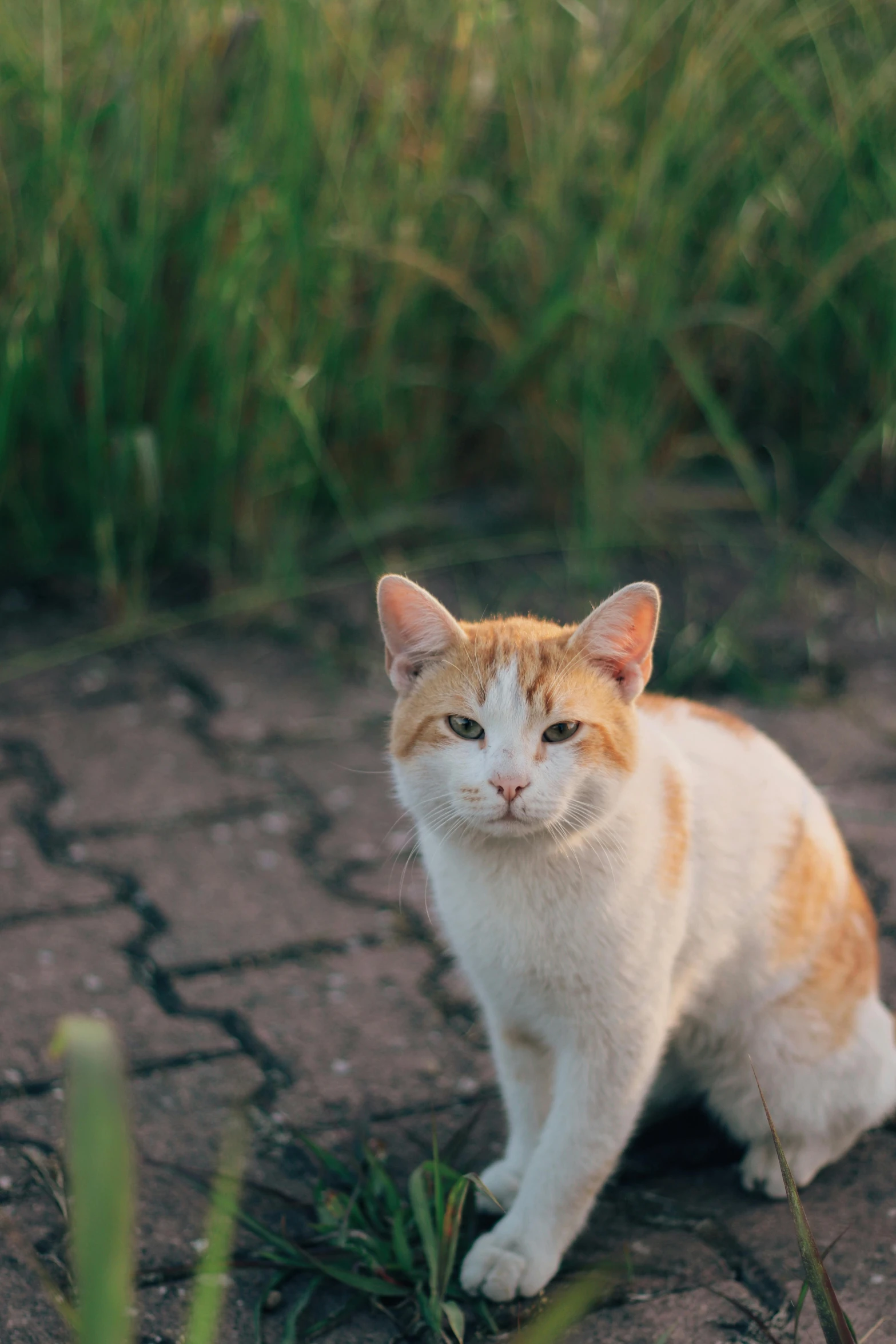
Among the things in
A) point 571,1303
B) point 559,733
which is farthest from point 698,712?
point 571,1303

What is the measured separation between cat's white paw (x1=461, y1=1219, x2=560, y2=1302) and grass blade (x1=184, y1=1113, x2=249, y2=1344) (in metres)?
0.30

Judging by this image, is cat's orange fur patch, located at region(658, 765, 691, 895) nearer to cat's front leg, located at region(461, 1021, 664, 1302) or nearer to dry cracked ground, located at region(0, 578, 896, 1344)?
cat's front leg, located at region(461, 1021, 664, 1302)

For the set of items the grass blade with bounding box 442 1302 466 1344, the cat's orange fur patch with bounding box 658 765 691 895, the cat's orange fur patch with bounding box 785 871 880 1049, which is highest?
the cat's orange fur patch with bounding box 658 765 691 895

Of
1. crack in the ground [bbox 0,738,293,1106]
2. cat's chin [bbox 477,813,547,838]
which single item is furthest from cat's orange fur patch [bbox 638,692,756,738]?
crack in the ground [bbox 0,738,293,1106]

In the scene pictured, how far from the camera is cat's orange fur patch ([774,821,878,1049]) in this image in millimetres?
1734

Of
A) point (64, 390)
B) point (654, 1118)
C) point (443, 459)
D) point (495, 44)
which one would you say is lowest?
point (654, 1118)

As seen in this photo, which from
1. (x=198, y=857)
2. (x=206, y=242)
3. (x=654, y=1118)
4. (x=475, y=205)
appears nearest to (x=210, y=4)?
(x=206, y=242)

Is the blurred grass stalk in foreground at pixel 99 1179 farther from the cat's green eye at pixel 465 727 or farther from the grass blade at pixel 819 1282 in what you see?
the cat's green eye at pixel 465 727

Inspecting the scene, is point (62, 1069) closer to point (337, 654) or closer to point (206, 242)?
point (337, 654)

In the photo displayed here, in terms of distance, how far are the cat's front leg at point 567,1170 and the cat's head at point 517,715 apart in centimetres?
30

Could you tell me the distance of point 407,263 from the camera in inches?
120

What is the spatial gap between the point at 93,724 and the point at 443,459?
4.15 ft

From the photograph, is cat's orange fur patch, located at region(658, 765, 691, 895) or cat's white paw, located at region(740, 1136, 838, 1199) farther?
cat's white paw, located at region(740, 1136, 838, 1199)

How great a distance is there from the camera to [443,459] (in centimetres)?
362
